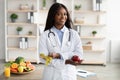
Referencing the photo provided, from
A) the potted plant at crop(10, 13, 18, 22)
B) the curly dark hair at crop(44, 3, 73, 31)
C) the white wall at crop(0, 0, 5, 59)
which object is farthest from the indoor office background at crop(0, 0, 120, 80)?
the curly dark hair at crop(44, 3, 73, 31)

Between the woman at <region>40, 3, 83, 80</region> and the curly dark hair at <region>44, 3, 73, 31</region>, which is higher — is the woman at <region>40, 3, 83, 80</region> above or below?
below

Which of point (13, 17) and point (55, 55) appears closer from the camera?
point (55, 55)

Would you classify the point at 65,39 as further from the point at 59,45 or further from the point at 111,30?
the point at 111,30

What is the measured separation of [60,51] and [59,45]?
0.05 metres

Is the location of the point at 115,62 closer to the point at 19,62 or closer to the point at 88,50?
the point at 88,50

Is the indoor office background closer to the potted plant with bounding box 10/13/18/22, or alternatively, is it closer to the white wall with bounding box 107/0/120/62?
the white wall with bounding box 107/0/120/62

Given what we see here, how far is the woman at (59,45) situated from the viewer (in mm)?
2023

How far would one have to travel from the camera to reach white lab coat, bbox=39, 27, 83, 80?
2031 mm

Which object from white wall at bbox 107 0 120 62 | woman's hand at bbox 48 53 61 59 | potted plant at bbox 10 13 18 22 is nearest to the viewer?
woman's hand at bbox 48 53 61 59

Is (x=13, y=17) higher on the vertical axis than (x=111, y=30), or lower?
higher

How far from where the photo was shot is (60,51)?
2.07m

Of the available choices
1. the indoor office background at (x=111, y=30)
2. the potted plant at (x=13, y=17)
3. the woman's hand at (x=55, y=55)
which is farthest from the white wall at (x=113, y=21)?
the woman's hand at (x=55, y=55)

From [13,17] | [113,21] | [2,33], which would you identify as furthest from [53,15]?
[2,33]

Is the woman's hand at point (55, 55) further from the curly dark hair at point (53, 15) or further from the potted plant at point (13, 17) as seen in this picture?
the potted plant at point (13, 17)
